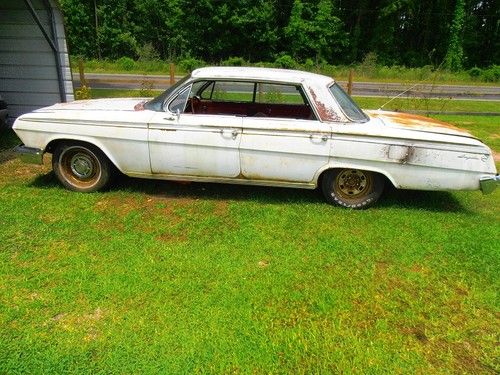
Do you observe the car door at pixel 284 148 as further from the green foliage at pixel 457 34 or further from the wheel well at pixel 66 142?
the green foliage at pixel 457 34

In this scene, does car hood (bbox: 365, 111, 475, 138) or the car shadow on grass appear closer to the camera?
car hood (bbox: 365, 111, 475, 138)

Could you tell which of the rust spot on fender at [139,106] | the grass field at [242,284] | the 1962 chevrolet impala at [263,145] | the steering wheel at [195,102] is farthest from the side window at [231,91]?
the grass field at [242,284]

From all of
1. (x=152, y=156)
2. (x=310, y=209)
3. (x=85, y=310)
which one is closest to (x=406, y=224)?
(x=310, y=209)

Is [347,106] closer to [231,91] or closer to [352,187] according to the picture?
[352,187]

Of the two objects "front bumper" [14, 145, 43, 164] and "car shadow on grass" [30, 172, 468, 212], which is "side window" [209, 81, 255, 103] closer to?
"car shadow on grass" [30, 172, 468, 212]

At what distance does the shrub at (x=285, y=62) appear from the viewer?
28.7 m

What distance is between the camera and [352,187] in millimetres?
5016

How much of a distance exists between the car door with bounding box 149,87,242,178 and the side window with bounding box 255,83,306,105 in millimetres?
1168

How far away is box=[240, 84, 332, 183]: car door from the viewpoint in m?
4.65

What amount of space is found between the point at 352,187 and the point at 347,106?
0.97 metres

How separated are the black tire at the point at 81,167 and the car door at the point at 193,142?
70 cm

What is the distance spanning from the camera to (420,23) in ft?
121

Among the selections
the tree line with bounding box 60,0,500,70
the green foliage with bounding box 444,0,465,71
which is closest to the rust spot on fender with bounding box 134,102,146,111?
the tree line with bounding box 60,0,500,70

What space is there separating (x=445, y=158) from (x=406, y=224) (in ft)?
2.78
